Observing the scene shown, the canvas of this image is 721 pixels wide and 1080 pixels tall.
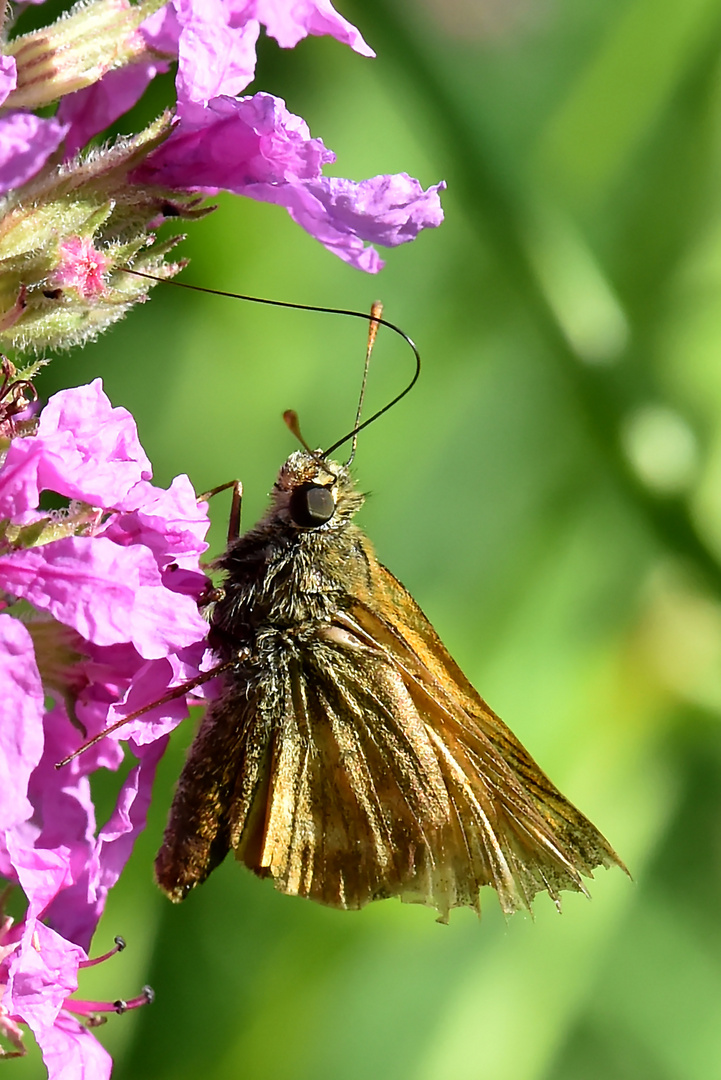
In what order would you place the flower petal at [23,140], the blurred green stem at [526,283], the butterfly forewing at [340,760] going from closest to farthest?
the flower petal at [23,140], the butterfly forewing at [340,760], the blurred green stem at [526,283]

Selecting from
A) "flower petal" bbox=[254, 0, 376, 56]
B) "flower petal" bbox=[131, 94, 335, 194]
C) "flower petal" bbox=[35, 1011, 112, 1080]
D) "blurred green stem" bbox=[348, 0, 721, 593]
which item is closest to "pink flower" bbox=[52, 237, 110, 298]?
"flower petal" bbox=[131, 94, 335, 194]

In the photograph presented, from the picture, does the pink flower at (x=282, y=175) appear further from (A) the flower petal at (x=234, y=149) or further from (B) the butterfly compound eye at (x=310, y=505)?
(B) the butterfly compound eye at (x=310, y=505)

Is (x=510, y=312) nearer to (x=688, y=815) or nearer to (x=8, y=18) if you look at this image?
(x=688, y=815)

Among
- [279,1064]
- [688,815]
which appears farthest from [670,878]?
[279,1064]

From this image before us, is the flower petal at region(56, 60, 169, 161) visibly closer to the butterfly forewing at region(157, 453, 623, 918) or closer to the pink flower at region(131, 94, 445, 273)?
the pink flower at region(131, 94, 445, 273)

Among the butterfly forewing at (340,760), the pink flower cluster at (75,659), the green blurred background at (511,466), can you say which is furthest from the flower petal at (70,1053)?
the green blurred background at (511,466)

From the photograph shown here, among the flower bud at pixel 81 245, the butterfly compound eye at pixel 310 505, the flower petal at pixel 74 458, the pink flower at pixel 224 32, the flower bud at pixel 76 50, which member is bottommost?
the butterfly compound eye at pixel 310 505

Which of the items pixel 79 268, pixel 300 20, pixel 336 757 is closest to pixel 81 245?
pixel 79 268

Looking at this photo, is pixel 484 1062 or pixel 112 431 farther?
pixel 484 1062
